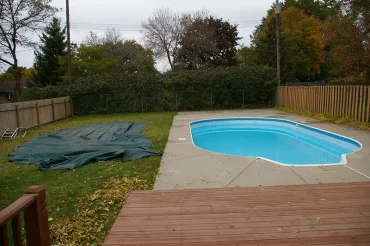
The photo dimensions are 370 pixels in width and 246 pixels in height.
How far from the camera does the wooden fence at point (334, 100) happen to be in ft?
31.7

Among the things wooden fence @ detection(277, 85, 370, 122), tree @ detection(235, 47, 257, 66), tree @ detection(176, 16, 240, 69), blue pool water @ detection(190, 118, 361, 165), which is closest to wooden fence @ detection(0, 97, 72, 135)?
blue pool water @ detection(190, 118, 361, 165)

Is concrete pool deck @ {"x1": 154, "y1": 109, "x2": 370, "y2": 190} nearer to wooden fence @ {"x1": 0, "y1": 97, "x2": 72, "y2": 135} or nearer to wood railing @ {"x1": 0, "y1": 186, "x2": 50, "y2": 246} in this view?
wood railing @ {"x1": 0, "y1": 186, "x2": 50, "y2": 246}

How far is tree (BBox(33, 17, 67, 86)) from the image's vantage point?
2714 centimetres

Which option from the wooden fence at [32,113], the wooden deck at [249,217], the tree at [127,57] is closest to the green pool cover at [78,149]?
the wooden deck at [249,217]

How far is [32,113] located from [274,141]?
10.2 m

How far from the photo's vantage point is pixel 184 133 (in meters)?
9.33

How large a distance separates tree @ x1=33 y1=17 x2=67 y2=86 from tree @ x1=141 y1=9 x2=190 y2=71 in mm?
8542

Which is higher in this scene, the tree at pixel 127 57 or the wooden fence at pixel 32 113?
the tree at pixel 127 57

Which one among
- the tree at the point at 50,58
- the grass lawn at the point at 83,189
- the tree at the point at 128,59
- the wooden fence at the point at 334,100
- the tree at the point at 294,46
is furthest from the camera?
the tree at the point at 128,59

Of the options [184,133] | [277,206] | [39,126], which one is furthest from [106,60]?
[277,206]

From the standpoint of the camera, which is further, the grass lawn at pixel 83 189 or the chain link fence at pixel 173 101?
the chain link fence at pixel 173 101

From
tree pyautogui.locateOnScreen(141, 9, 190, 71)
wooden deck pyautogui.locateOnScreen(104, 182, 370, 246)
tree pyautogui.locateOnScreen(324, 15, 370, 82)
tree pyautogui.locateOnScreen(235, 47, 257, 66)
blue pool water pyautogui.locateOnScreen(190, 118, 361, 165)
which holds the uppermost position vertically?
Answer: tree pyautogui.locateOnScreen(141, 9, 190, 71)

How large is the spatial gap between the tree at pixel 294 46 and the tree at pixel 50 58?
18.9m

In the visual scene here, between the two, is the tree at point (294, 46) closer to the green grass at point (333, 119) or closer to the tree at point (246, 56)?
the tree at point (246, 56)
